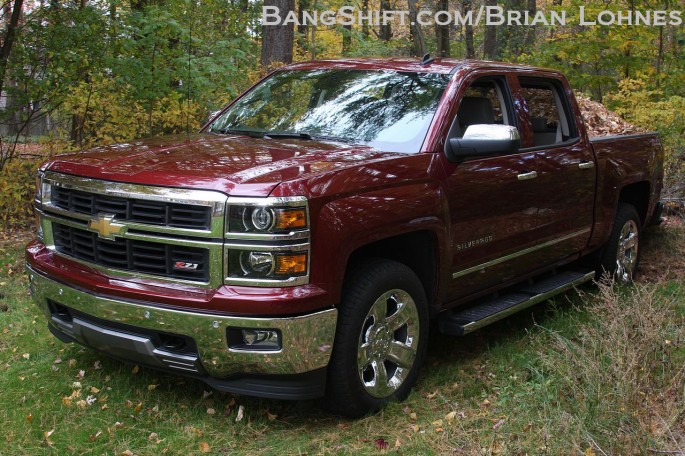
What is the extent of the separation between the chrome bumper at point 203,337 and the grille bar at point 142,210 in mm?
418

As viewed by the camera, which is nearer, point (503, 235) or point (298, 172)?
point (298, 172)

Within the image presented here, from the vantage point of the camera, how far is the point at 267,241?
3.38m

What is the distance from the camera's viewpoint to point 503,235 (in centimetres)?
492

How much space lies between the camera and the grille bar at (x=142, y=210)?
3453 millimetres

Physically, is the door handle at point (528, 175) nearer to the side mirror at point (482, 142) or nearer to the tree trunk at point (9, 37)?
the side mirror at point (482, 142)

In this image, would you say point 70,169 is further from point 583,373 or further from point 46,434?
point 583,373

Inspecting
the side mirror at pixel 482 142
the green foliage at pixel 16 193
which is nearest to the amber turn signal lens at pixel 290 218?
the side mirror at pixel 482 142

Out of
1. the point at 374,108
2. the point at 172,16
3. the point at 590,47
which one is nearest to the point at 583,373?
the point at 374,108

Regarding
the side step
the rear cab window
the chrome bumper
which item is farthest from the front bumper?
the rear cab window

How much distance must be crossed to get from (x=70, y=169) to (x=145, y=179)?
2.12ft

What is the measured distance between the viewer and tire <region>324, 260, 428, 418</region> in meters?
3.76

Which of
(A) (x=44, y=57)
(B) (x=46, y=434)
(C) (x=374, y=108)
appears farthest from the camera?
(A) (x=44, y=57)

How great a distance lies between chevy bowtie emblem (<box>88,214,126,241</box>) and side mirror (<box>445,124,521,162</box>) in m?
1.97

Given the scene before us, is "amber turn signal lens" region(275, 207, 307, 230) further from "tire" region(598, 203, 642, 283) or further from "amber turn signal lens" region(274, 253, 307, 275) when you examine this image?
"tire" region(598, 203, 642, 283)
